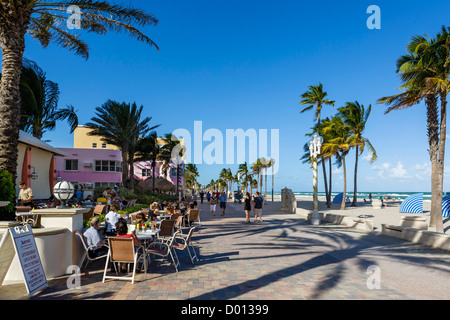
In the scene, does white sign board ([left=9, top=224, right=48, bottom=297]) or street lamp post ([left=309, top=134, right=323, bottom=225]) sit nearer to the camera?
white sign board ([left=9, top=224, right=48, bottom=297])

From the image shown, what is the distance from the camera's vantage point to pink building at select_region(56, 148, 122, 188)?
37.1 m

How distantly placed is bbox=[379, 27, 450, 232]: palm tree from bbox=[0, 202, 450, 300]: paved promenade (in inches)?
201

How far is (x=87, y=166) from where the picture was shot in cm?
3734

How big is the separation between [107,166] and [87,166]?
2.46m

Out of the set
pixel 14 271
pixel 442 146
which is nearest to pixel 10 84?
pixel 14 271

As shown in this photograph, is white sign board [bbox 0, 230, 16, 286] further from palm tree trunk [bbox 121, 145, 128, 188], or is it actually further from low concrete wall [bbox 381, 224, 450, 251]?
palm tree trunk [bbox 121, 145, 128, 188]

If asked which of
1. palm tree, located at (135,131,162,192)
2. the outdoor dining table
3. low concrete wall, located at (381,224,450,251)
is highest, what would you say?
palm tree, located at (135,131,162,192)

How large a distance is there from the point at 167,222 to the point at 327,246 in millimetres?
5242

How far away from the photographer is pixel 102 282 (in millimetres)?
5875

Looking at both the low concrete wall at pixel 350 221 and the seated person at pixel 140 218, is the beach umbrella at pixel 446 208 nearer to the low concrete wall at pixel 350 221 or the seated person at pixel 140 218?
the low concrete wall at pixel 350 221

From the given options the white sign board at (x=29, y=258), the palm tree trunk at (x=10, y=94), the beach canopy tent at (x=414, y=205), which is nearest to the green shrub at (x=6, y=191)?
the palm tree trunk at (x=10, y=94)

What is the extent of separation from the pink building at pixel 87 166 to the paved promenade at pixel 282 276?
31.2 metres

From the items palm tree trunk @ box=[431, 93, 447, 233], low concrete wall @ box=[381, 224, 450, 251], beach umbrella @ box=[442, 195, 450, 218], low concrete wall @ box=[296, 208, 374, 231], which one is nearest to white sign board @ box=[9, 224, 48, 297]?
low concrete wall @ box=[381, 224, 450, 251]

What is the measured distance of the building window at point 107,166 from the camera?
126 ft
